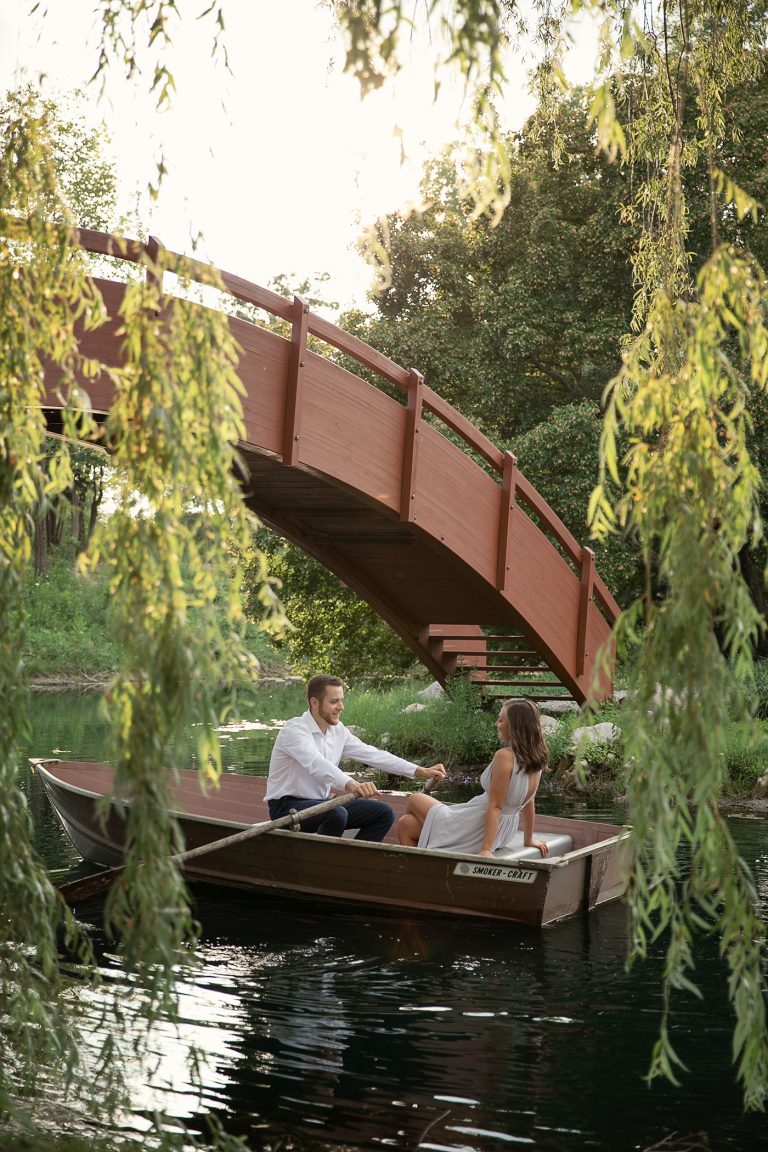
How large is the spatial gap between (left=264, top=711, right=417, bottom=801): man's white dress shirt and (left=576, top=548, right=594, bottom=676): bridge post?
15.0 ft

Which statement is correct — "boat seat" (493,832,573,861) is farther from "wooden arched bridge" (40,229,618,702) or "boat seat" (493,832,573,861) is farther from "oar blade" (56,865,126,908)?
"wooden arched bridge" (40,229,618,702)

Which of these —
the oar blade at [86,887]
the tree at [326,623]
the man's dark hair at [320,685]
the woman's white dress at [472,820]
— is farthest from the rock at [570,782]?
the oar blade at [86,887]

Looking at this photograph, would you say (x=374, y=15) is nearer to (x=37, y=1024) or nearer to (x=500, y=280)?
(x=37, y=1024)

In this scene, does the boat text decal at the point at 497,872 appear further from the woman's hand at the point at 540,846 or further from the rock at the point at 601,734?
the rock at the point at 601,734

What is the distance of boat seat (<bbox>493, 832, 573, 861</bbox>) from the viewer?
7671 mm

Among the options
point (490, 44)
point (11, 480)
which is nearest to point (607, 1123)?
point (11, 480)

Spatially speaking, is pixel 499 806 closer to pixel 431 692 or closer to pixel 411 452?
pixel 411 452

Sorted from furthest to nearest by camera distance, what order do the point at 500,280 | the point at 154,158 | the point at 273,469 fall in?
1. the point at 500,280
2. the point at 273,469
3. the point at 154,158

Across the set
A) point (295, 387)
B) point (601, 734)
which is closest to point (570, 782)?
point (601, 734)

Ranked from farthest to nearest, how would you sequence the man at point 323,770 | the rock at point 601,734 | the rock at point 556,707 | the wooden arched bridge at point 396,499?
the rock at point 556,707 < the rock at point 601,734 < the wooden arched bridge at point 396,499 < the man at point 323,770

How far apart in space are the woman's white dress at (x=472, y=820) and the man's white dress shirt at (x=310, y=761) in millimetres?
392

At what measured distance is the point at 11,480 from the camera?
3590 millimetres

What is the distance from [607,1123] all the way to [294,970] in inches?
102

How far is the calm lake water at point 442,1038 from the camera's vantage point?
4574 mm
